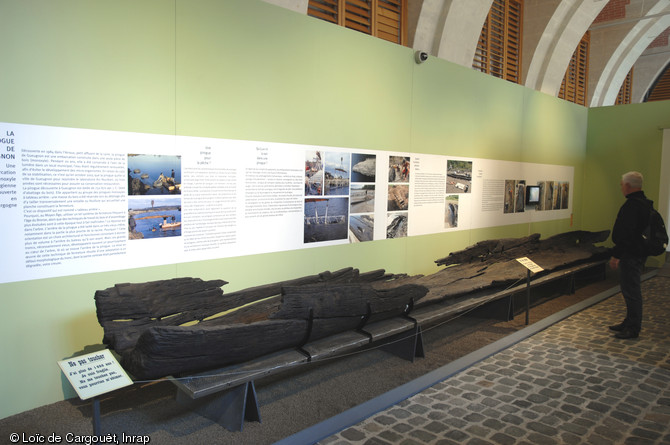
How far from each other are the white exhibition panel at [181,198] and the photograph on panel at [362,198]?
1 centimetres

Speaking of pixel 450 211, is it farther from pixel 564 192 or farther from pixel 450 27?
pixel 564 192

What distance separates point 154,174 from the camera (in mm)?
4305

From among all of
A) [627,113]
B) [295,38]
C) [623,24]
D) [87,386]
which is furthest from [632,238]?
[623,24]

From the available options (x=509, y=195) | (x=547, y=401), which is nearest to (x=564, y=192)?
(x=509, y=195)

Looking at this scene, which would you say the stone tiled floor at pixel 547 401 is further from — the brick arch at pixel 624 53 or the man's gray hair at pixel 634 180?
the brick arch at pixel 624 53

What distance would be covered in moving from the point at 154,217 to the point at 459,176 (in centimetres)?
524

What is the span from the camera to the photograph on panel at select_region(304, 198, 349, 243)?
5.68m

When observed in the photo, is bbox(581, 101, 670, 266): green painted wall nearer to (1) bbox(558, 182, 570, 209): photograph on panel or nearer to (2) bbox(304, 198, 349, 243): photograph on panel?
(1) bbox(558, 182, 570, 209): photograph on panel

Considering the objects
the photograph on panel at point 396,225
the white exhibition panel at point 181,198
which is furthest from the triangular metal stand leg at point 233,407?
the photograph on panel at point 396,225

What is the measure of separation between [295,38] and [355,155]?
162 cm

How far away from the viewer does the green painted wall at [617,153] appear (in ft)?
36.8

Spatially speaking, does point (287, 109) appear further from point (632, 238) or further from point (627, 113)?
point (627, 113)

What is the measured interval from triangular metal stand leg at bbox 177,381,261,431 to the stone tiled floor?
2.10 feet
